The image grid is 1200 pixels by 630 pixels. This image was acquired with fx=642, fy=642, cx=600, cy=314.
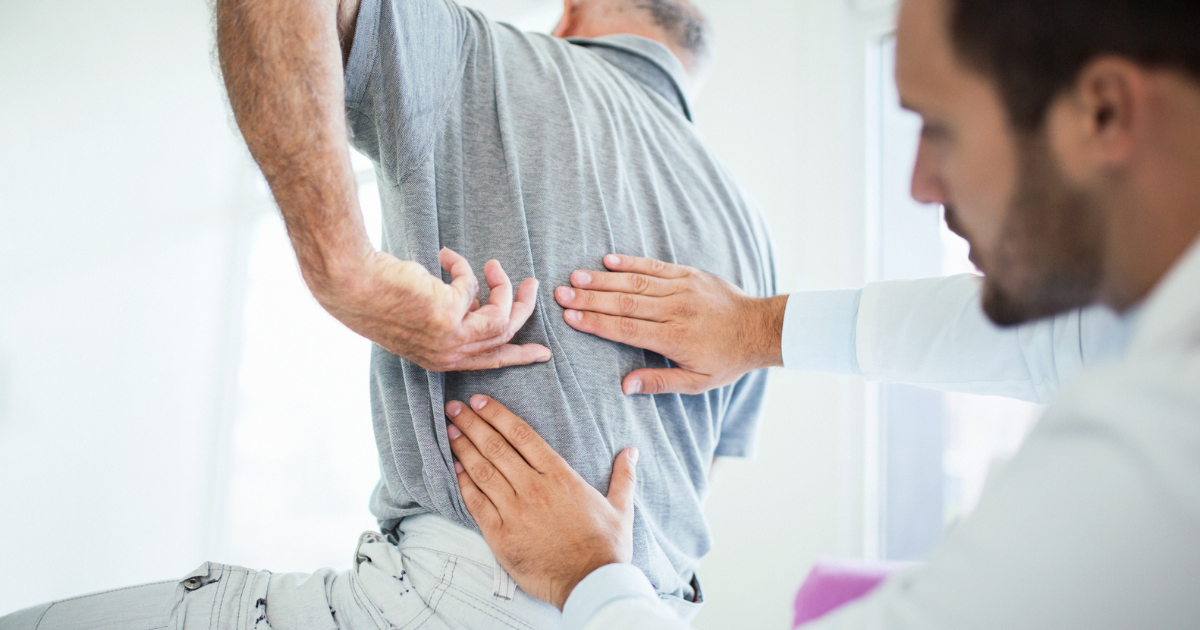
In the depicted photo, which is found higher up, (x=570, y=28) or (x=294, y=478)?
(x=570, y=28)

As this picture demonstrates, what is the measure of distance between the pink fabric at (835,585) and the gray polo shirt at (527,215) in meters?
0.57

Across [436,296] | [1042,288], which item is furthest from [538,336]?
[1042,288]

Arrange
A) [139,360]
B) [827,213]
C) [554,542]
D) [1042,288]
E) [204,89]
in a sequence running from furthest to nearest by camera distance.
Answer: [204,89] → [139,360] → [827,213] → [554,542] → [1042,288]

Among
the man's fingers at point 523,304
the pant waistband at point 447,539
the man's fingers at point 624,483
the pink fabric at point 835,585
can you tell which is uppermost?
the man's fingers at point 523,304

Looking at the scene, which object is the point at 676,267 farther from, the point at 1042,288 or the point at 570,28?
the point at 570,28

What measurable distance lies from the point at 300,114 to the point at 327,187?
0.08 meters

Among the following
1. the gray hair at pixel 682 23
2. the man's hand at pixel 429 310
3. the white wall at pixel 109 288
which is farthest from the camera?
the white wall at pixel 109 288

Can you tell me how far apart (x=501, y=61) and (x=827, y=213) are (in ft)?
4.65

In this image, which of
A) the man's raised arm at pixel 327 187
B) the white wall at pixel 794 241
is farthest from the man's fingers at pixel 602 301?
the white wall at pixel 794 241

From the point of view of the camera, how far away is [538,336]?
0.85m

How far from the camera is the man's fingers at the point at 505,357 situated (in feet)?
2.60

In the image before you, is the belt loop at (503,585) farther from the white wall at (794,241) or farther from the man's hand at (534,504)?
the white wall at (794,241)

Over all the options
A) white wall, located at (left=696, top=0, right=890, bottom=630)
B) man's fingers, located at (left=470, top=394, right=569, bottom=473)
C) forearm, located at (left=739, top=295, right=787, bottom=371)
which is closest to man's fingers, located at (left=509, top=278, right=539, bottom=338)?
man's fingers, located at (left=470, top=394, right=569, bottom=473)

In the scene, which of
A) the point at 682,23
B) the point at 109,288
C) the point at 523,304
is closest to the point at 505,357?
the point at 523,304
